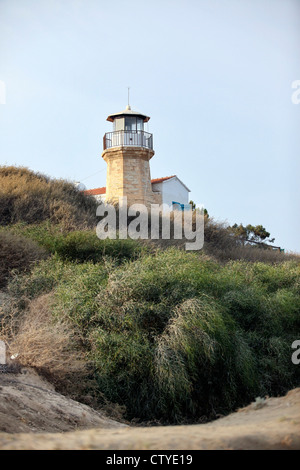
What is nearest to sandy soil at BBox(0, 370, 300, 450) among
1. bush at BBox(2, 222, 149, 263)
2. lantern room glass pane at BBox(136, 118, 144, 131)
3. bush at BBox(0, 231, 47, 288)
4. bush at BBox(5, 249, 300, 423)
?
bush at BBox(5, 249, 300, 423)

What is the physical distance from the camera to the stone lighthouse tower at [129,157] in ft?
93.4

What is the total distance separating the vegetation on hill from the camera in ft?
27.9

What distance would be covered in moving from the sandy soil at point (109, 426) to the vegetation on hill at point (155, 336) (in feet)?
3.01

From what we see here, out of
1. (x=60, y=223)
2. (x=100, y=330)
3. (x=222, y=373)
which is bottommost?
(x=222, y=373)

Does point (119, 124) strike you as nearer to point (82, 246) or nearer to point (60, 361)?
point (82, 246)

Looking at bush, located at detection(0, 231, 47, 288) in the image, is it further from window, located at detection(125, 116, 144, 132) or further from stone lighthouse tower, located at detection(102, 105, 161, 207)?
window, located at detection(125, 116, 144, 132)

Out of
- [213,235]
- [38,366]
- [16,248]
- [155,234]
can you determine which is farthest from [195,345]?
[213,235]

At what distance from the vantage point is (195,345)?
8.73 m

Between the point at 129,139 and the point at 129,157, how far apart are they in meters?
1.06

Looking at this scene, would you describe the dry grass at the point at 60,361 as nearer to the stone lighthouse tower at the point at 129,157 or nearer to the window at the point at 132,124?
the stone lighthouse tower at the point at 129,157

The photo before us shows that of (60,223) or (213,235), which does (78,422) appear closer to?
(60,223)

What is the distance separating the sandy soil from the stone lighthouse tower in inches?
817

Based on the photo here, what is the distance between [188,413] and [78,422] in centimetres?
242

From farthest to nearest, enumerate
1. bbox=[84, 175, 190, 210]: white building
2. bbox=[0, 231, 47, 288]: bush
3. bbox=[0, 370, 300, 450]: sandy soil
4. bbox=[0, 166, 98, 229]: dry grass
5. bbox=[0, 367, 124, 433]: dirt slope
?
bbox=[84, 175, 190, 210]: white building → bbox=[0, 166, 98, 229]: dry grass → bbox=[0, 231, 47, 288]: bush → bbox=[0, 367, 124, 433]: dirt slope → bbox=[0, 370, 300, 450]: sandy soil
